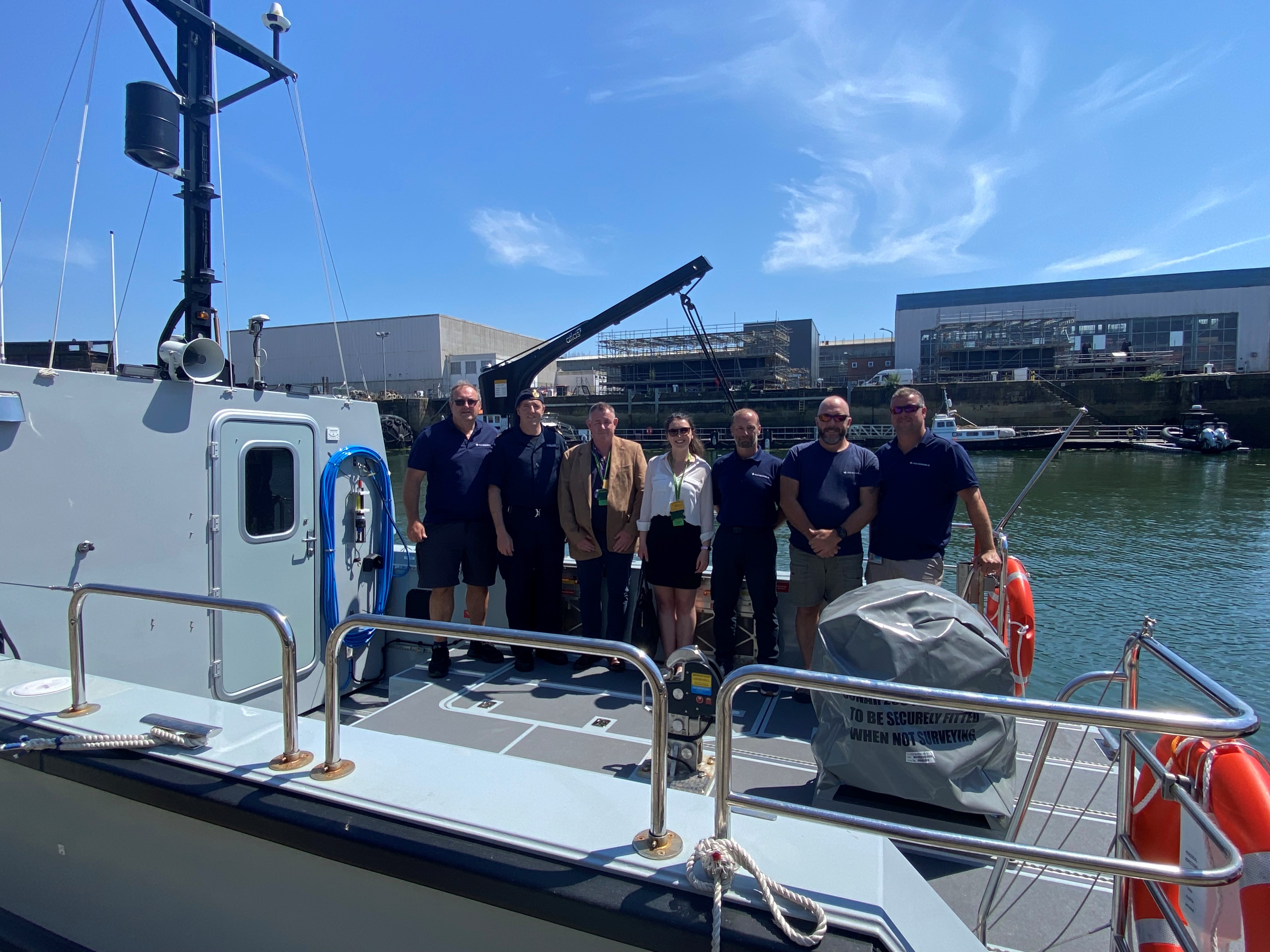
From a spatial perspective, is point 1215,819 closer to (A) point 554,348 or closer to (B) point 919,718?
(B) point 919,718

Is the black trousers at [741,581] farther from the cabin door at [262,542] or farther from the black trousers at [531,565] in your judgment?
the cabin door at [262,542]

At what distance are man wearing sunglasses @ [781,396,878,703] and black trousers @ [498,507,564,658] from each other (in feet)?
4.87

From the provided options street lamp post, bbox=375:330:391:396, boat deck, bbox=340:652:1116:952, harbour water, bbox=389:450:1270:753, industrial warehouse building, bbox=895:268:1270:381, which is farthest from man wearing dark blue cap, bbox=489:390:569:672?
industrial warehouse building, bbox=895:268:1270:381

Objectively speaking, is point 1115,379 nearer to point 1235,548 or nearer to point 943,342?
point 943,342

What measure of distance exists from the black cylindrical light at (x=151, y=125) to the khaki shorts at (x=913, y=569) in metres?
4.54

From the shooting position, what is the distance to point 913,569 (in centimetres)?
384

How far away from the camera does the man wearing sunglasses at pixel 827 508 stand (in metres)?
3.89

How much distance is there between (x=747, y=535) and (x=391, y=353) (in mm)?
58858

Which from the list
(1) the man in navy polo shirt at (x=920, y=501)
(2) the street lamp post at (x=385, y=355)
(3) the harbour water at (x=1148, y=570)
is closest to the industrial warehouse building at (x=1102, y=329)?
(3) the harbour water at (x=1148, y=570)

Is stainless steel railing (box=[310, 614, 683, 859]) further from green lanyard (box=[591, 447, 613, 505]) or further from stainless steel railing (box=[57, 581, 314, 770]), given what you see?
green lanyard (box=[591, 447, 613, 505])

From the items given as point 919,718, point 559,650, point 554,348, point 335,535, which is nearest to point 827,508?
point 919,718

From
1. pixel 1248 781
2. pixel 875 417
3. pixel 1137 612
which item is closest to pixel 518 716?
pixel 1248 781

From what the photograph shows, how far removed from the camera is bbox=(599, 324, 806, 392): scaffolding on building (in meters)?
60.8

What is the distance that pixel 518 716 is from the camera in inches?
147
